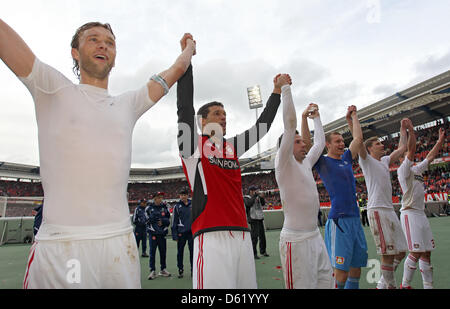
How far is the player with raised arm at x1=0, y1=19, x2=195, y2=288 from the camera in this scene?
117 cm

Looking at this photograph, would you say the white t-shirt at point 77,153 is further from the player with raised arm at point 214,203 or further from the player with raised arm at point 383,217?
the player with raised arm at point 383,217

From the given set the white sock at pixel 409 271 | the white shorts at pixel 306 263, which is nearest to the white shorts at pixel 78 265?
the white shorts at pixel 306 263

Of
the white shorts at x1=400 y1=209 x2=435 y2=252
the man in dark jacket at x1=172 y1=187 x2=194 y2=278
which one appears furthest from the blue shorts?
the man in dark jacket at x1=172 y1=187 x2=194 y2=278

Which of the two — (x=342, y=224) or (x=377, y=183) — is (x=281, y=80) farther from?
(x=377, y=183)

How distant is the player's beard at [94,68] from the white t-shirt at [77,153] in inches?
5.0

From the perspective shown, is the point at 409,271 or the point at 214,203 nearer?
the point at 214,203

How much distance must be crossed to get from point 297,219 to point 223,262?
4.25ft

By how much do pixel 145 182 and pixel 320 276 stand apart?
188 feet

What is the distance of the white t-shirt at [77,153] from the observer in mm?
1227

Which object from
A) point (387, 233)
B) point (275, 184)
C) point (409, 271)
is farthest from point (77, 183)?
point (275, 184)

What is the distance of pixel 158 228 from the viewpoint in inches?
289

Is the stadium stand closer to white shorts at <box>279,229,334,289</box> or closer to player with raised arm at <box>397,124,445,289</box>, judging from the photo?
player with raised arm at <box>397,124,445,289</box>
